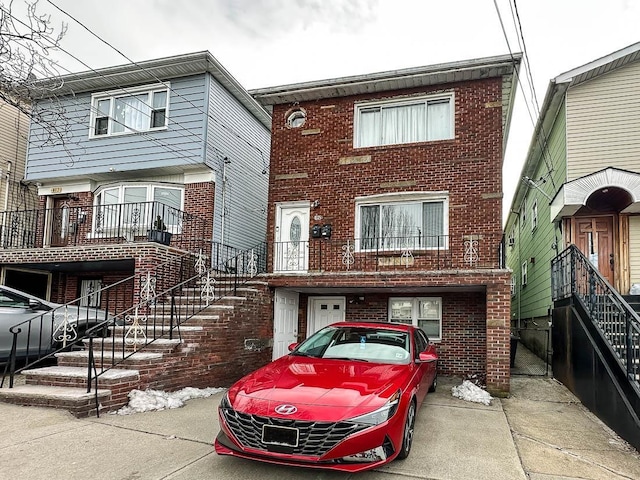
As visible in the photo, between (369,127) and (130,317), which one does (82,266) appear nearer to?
(130,317)

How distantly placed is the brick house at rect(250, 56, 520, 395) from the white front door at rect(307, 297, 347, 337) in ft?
0.09

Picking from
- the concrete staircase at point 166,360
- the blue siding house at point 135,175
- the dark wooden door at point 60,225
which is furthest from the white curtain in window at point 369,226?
the dark wooden door at point 60,225

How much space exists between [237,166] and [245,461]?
10606 millimetres

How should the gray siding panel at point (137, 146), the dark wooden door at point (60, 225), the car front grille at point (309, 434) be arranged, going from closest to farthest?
the car front grille at point (309, 434) → the gray siding panel at point (137, 146) → the dark wooden door at point (60, 225)

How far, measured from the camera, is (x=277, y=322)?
10.6 m

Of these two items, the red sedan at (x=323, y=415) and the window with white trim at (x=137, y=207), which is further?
the window with white trim at (x=137, y=207)

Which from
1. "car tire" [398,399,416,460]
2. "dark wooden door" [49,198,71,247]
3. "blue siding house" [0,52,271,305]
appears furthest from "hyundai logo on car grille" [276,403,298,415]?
"dark wooden door" [49,198,71,247]

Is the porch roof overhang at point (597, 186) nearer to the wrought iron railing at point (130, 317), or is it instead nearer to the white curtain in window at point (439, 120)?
the white curtain in window at point (439, 120)

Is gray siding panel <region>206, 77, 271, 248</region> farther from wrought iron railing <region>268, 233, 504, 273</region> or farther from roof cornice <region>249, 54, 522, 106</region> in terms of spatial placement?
wrought iron railing <region>268, 233, 504, 273</region>

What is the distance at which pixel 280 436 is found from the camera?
12.7 ft

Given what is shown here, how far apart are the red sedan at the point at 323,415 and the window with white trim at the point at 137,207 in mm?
8358

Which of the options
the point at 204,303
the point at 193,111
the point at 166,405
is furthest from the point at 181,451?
the point at 193,111

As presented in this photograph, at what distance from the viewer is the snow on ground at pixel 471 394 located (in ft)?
25.2

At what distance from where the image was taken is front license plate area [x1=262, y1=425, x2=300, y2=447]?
12.6ft
